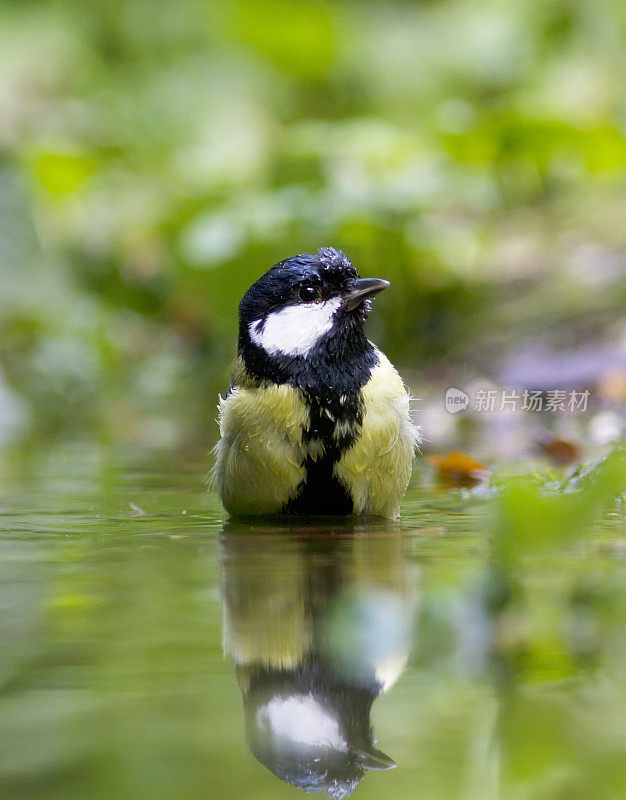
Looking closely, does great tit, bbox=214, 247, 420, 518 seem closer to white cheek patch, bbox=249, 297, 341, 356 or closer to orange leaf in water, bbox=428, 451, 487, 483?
white cheek patch, bbox=249, 297, 341, 356

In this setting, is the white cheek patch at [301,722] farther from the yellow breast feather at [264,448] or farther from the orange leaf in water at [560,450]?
the orange leaf in water at [560,450]

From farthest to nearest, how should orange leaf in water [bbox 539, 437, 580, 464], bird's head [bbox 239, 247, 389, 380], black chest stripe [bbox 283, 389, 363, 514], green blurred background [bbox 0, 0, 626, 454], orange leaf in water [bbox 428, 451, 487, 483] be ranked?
green blurred background [bbox 0, 0, 626, 454] < orange leaf in water [bbox 539, 437, 580, 464] < orange leaf in water [bbox 428, 451, 487, 483] < bird's head [bbox 239, 247, 389, 380] < black chest stripe [bbox 283, 389, 363, 514]

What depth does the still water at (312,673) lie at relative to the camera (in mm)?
1080

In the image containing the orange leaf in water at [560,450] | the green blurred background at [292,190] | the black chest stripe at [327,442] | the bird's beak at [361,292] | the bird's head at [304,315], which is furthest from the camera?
the green blurred background at [292,190]

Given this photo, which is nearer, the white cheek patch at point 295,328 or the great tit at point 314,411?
the great tit at point 314,411

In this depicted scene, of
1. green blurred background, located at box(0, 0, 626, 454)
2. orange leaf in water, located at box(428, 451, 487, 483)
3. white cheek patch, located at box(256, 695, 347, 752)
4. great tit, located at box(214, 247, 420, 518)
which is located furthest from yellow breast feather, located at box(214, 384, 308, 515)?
green blurred background, located at box(0, 0, 626, 454)

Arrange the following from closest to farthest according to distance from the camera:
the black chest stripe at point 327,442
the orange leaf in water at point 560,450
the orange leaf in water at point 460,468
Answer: the black chest stripe at point 327,442, the orange leaf in water at point 460,468, the orange leaf in water at point 560,450

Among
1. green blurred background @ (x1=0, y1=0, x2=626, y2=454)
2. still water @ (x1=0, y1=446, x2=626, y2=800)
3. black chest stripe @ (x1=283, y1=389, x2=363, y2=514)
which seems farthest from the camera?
green blurred background @ (x1=0, y1=0, x2=626, y2=454)

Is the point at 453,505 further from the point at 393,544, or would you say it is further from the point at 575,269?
the point at 575,269

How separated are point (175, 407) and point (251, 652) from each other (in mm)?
5705

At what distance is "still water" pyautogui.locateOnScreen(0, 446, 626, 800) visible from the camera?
1.08 meters

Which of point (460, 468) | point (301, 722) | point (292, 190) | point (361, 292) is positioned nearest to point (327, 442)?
point (361, 292)

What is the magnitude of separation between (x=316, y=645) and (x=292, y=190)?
501cm

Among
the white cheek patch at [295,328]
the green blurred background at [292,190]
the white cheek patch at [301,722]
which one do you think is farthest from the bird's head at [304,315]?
the green blurred background at [292,190]
